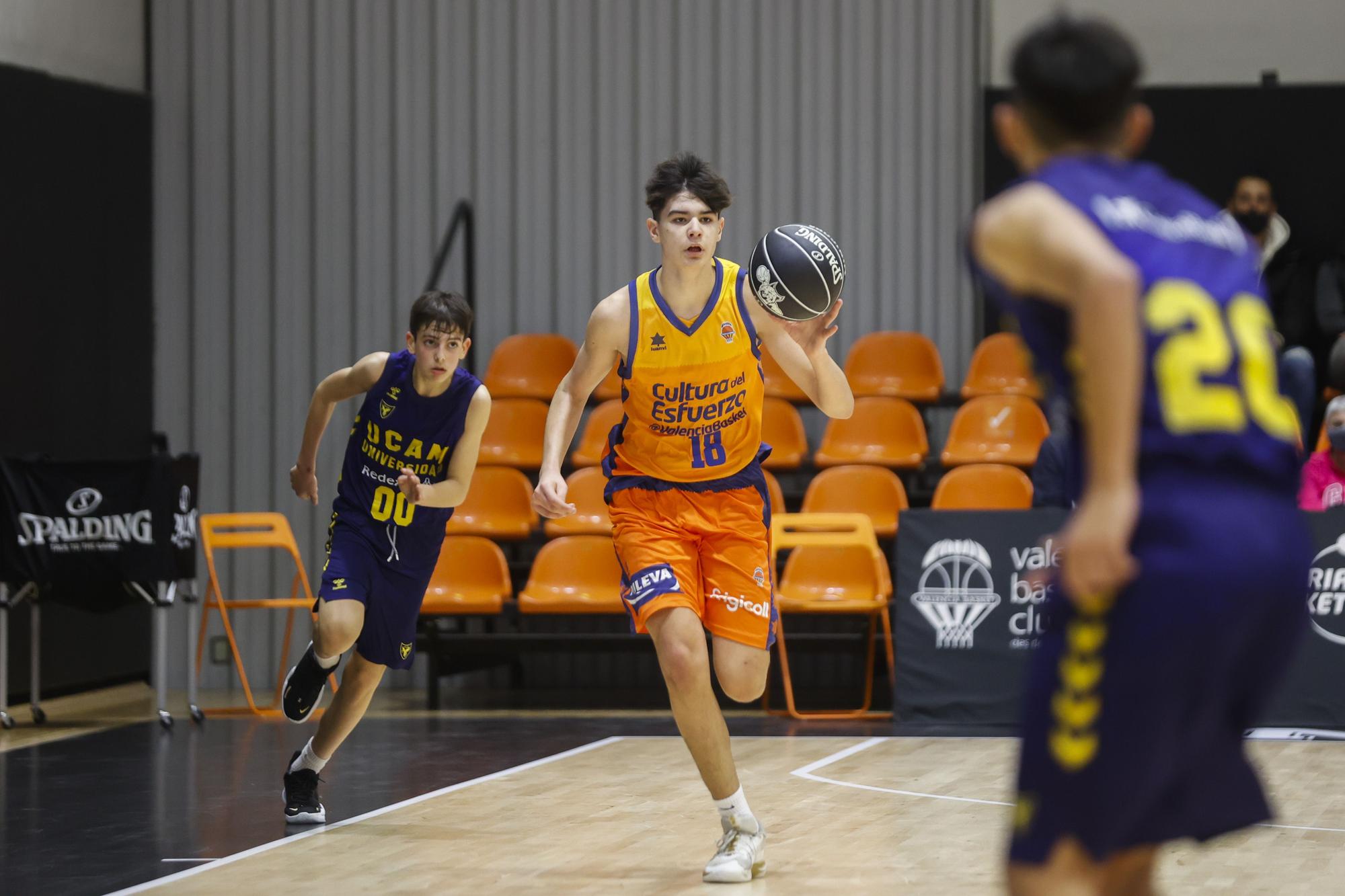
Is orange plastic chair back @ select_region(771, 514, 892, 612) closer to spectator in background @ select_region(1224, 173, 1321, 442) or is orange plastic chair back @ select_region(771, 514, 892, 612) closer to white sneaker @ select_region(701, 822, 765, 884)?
spectator in background @ select_region(1224, 173, 1321, 442)

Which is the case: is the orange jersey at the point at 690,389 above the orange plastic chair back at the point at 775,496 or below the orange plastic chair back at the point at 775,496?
above

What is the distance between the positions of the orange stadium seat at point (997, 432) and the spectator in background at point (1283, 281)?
140 centimetres

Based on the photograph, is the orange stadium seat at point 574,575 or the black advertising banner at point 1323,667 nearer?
the black advertising banner at point 1323,667

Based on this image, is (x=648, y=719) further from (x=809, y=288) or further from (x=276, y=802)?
(x=809, y=288)

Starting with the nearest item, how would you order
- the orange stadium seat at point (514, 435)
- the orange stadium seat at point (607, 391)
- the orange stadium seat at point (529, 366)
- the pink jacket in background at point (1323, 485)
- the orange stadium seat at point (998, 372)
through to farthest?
the pink jacket in background at point (1323, 485), the orange stadium seat at point (998, 372), the orange stadium seat at point (514, 435), the orange stadium seat at point (529, 366), the orange stadium seat at point (607, 391)

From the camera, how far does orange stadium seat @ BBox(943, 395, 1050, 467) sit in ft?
31.6

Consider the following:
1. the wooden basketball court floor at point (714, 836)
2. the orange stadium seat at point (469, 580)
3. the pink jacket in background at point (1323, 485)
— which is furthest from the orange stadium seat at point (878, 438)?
the wooden basketball court floor at point (714, 836)

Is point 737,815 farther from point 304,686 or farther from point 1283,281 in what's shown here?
point 1283,281

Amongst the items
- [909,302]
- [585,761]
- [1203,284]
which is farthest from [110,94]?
[1203,284]

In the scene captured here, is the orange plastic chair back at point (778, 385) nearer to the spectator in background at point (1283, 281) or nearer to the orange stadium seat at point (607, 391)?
the orange stadium seat at point (607, 391)

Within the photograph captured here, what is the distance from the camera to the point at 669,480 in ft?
15.9

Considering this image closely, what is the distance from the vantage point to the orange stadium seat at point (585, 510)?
953cm

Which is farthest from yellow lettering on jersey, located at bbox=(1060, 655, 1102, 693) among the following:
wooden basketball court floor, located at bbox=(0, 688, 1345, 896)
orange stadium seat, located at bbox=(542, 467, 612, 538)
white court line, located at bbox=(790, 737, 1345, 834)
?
orange stadium seat, located at bbox=(542, 467, 612, 538)

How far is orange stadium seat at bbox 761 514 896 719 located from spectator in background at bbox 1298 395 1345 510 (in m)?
2.13
